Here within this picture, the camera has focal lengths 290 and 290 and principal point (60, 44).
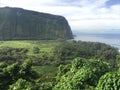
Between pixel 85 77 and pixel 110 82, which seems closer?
pixel 110 82

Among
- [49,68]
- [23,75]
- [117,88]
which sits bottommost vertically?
[49,68]

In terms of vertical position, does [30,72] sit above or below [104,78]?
below

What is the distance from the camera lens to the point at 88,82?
Result: 2775 centimetres

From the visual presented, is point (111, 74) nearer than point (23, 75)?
Yes

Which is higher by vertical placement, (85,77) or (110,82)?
(110,82)

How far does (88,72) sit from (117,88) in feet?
21.2

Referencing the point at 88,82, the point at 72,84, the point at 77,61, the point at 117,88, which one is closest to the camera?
the point at 117,88

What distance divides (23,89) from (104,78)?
14034 mm

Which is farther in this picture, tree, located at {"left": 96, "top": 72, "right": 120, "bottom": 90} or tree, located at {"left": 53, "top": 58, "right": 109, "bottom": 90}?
tree, located at {"left": 53, "top": 58, "right": 109, "bottom": 90}

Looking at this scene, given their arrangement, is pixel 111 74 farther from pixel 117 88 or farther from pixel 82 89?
pixel 82 89

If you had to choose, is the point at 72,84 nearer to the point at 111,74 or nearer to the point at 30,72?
the point at 111,74

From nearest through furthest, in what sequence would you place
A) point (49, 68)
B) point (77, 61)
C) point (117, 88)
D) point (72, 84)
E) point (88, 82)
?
point (117, 88), point (72, 84), point (88, 82), point (77, 61), point (49, 68)

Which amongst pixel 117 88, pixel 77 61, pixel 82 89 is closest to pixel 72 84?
pixel 82 89

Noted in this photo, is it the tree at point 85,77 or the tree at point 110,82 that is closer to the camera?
the tree at point 110,82
